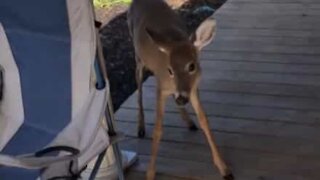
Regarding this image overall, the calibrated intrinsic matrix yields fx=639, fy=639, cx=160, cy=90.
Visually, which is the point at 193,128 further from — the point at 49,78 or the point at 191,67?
the point at 49,78

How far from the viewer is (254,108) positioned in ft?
11.0

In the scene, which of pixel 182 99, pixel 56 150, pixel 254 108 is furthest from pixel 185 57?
pixel 254 108

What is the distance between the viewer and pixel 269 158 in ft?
9.53

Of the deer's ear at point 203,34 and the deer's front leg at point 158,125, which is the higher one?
the deer's ear at point 203,34

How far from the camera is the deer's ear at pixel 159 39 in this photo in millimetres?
2588

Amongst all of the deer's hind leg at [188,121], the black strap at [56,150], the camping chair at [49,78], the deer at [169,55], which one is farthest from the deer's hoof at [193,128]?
the black strap at [56,150]

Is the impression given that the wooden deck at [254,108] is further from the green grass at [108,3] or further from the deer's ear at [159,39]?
the green grass at [108,3]

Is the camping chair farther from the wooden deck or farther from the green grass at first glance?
the green grass

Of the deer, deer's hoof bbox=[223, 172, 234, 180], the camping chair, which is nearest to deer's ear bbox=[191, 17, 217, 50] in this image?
the deer

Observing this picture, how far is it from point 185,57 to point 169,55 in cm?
7

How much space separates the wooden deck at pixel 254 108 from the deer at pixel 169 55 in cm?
17

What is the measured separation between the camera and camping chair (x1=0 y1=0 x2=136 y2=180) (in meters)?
2.36

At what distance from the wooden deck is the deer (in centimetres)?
17

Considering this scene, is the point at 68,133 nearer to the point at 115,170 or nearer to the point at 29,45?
the point at 29,45
